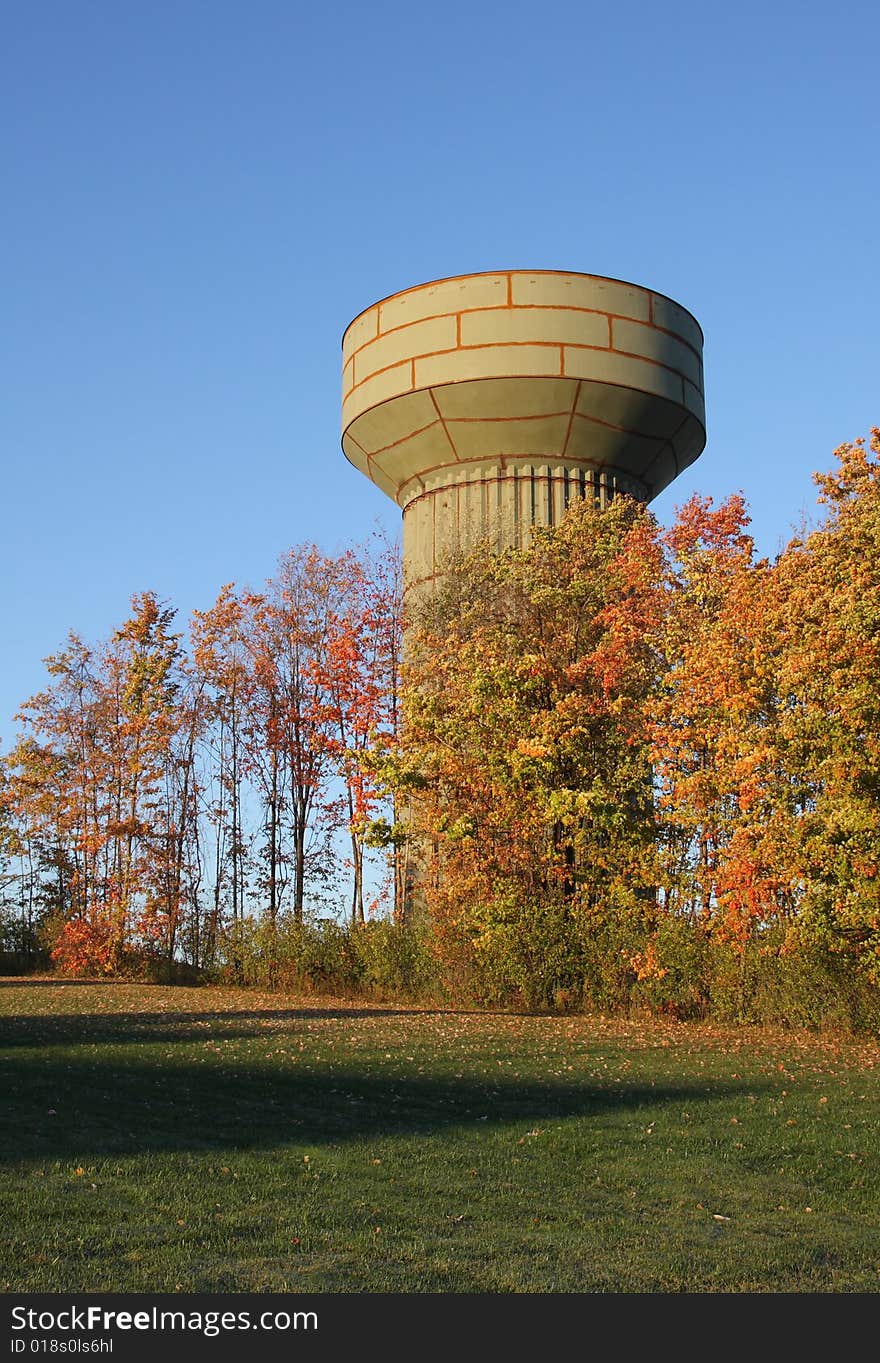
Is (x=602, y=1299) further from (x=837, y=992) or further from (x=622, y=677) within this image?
(x=622, y=677)

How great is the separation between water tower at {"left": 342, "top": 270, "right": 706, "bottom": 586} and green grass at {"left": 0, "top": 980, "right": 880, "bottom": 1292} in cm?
1316

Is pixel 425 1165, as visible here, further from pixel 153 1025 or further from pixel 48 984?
pixel 48 984

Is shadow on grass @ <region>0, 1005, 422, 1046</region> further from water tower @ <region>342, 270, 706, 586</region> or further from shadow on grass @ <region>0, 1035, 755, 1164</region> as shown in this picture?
water tower @ <region>342, 270, 706, 586</region>

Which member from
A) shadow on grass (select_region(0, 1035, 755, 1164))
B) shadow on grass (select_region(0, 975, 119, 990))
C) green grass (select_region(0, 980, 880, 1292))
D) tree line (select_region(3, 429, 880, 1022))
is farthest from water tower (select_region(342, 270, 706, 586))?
shadow on grass (select_region(0, 1035, 755, 1164))

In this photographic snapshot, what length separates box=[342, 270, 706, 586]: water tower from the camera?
923 inches

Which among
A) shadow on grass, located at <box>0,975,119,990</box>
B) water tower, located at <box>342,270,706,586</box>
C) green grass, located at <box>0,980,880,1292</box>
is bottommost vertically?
green grass, located at <box>0,980,880,1292</box>

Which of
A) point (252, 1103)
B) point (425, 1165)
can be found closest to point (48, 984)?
point (252, 1103)

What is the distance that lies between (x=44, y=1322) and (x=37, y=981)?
78.9ft

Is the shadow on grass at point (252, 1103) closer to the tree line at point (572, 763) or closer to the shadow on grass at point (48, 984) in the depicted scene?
the tree line at point (572, 763)

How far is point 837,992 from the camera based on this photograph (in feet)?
56.9

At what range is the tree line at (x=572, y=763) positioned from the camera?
52.5ft

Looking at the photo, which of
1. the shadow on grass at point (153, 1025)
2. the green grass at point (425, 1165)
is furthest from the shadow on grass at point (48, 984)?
the green grass at point (425, 1165)

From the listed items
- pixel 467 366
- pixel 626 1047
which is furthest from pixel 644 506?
pixel 626 1047

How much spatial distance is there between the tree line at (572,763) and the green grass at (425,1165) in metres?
3.22
